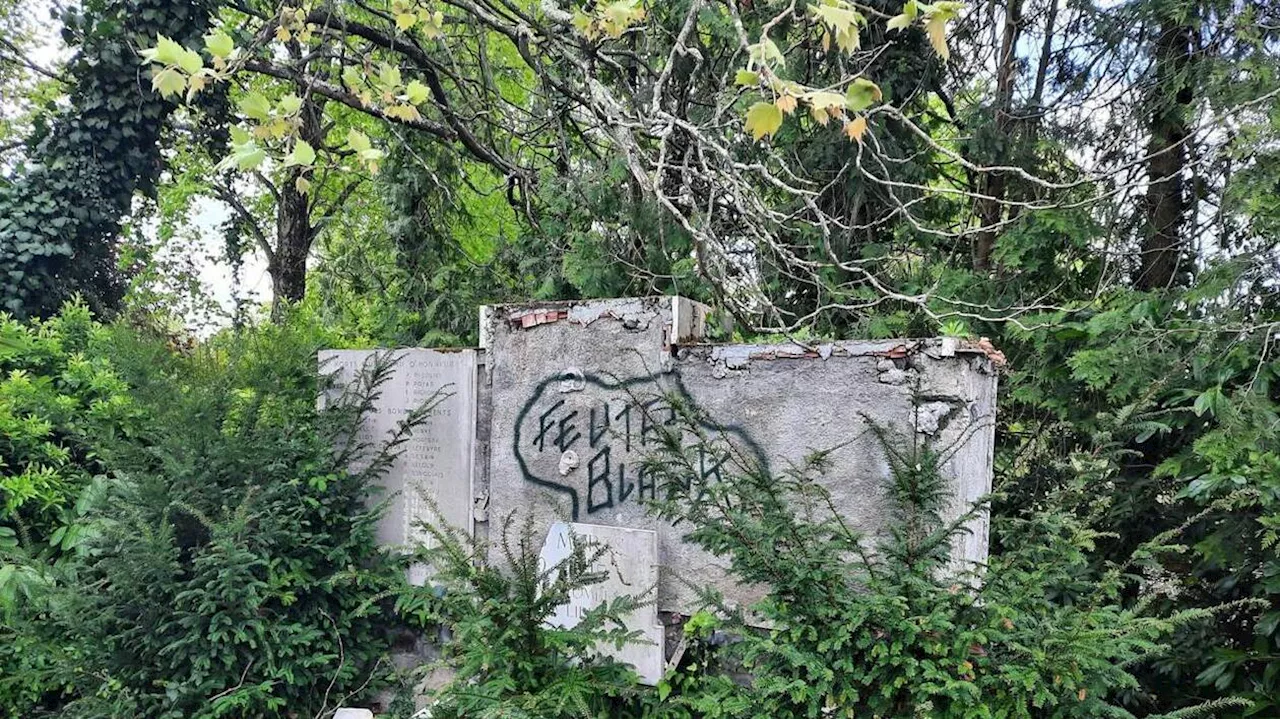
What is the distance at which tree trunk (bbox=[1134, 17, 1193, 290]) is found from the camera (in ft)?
14.3

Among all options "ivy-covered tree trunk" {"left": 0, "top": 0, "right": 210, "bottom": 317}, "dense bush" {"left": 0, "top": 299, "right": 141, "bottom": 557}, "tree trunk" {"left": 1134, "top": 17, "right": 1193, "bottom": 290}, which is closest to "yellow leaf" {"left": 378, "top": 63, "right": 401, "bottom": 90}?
"dense bush" {"left": 0, "top": 299, "right": 141, "bottom": 557}

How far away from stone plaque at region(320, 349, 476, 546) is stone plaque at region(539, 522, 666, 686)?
89 centimetres

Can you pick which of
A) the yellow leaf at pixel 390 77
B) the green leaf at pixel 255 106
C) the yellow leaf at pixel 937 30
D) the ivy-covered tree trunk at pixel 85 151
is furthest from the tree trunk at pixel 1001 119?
the ivy-covered tree trunk at pixel 85 151

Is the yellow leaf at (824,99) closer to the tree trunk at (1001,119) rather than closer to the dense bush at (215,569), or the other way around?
the dense bush at (215,569)

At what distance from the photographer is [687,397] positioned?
3.72 meters

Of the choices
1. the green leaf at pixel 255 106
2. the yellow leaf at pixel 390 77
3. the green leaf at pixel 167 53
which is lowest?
the green leaf at pixel 255 106

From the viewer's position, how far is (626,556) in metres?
3.74

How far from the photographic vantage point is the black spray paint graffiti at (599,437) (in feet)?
12.2

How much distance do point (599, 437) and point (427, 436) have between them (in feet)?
4.25

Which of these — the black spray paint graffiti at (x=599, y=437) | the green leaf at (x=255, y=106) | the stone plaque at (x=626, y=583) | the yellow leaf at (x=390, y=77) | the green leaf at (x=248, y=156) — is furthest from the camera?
the black spray paint graffiti at (x=599, y=437)

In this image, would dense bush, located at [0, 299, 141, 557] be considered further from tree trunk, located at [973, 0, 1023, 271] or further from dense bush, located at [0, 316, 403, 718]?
tree trunk, located at [973, 0, 1023, 271]

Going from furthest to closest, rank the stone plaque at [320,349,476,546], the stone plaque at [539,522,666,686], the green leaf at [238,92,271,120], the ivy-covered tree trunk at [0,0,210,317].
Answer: the ivy-covered tree trunk at [0,0,210,317] → the stone plaque at [320,349,476,546] → the stone plaque at [539,522,666,686] → the green leaf at [238,92,271,120]

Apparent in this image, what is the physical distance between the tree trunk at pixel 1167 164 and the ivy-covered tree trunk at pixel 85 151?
271 inches

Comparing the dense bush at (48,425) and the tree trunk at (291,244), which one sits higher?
the tree trunk at (291,244)
